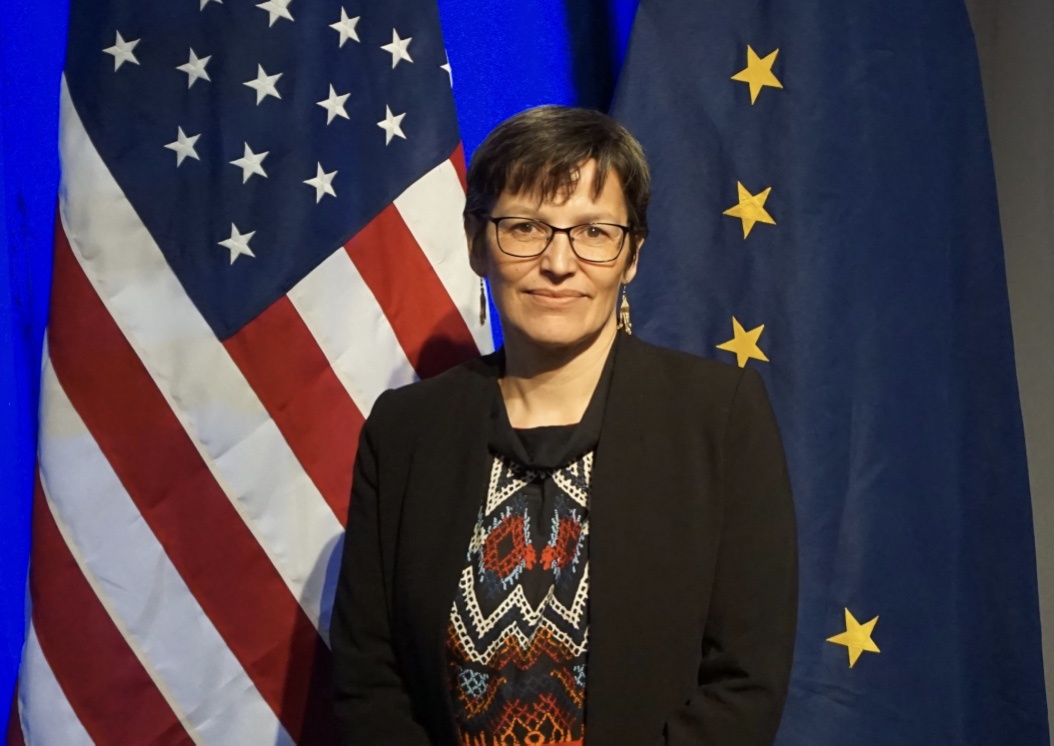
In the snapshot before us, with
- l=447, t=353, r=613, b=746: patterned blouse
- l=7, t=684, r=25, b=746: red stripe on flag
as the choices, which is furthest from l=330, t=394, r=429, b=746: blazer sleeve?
l=7, t=684, r=25, b=746: red stripe on flag

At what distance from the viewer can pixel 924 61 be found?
6.03 ft

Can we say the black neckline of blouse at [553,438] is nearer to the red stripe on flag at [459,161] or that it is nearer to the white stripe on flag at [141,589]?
the red stripe on flag at [459,161]

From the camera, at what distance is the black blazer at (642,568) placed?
51.6 inches

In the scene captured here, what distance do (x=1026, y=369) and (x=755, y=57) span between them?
820 millimetres

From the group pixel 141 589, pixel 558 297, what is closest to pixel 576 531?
pixel 558 297

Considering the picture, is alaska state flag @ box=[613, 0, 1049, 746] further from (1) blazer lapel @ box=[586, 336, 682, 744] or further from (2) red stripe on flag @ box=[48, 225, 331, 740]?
(2) red stripe on flag @ box=[48, 225, 331, 740]

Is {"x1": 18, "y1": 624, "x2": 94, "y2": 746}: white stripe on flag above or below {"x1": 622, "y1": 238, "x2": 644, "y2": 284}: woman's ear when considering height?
below

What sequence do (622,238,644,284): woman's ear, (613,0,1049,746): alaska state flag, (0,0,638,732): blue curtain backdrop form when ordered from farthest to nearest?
1. (0,0,638,732): blue curtain backdrop
2. (613,0,1049,746): alaska state flag
3. (622,238,644,284): woman's ear

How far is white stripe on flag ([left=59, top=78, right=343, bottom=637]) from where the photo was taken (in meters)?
1.84

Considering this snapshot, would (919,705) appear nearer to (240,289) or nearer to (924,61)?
(924,61)

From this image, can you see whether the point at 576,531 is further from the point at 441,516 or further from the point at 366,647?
the point at 366,647

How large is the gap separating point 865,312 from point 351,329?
0.91 metres

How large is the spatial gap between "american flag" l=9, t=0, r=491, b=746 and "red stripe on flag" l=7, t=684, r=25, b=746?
45 millimetres

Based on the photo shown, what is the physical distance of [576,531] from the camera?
136 centimetres
